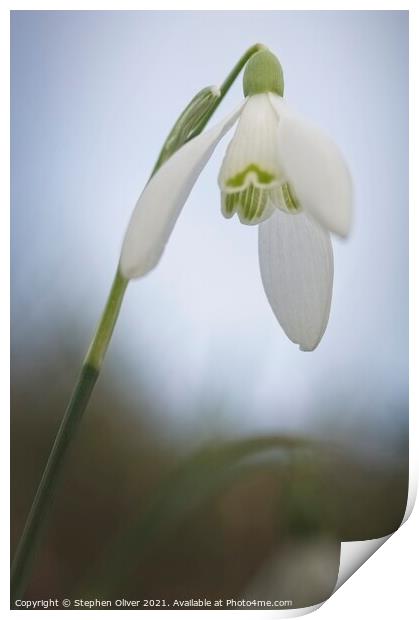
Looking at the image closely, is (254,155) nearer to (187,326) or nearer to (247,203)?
(247,203)

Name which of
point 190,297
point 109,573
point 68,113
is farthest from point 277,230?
point 109,573

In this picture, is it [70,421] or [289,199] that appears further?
[70,421]

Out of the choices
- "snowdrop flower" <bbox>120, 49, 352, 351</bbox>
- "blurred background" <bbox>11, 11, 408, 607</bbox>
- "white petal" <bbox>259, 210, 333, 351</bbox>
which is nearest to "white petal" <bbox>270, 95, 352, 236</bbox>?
"snowdrop flower" <bbox>120, 49, 352, 351</bbox>

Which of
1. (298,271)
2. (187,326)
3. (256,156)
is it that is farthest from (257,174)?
(187,326)

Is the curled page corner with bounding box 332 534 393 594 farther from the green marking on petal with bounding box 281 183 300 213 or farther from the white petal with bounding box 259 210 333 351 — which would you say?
the green marking on petal with bounding box 281 183 300 213

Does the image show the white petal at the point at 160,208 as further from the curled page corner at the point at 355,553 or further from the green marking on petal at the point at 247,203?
the curled page corner at the point at 355,553

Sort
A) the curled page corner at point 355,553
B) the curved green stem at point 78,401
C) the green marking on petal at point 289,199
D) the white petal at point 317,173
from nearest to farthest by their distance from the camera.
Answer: the white petal at point 317,173
the green marking on petal at point 289,199
the curved green stem at point 78,401
the curled page corner at point 355,553

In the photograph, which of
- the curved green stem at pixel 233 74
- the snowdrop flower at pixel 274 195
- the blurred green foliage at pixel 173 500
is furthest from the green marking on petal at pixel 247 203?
the blurred green foliage at pixel 173 500
